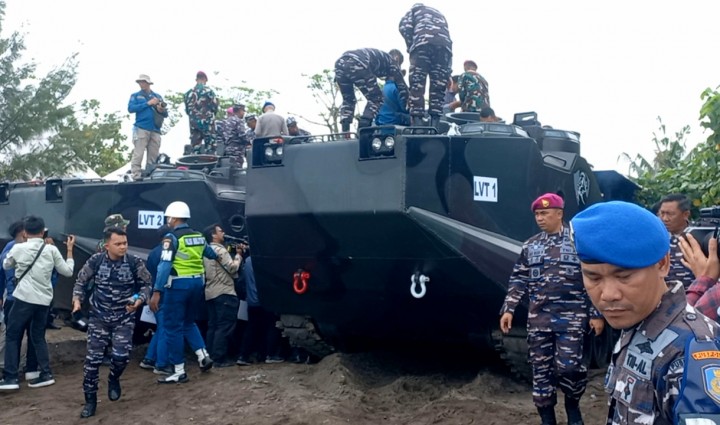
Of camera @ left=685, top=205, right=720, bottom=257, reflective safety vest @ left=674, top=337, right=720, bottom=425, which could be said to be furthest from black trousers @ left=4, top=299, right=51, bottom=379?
reflective safety vest @ left=674, top=337, right=720, bottom=425

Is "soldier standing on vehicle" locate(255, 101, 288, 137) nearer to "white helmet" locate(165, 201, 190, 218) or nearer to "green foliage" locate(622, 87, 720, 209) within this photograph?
"white helmet" locate(165, 201, 190, 218)

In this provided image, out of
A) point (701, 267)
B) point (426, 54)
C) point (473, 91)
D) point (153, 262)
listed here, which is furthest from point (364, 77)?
point (701, 267)

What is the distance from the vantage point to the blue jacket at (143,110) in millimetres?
11320

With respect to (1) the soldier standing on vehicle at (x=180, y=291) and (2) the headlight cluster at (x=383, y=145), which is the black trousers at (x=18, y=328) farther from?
(2) the headlight cluster at (x=383, y=145)

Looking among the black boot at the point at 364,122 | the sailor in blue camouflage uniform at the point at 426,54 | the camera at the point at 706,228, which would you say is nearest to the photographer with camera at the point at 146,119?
the black boot at the point at 364,122

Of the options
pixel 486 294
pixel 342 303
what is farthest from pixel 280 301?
pixel 486 294

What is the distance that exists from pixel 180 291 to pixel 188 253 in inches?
13.5

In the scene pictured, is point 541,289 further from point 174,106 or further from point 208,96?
point 174,106

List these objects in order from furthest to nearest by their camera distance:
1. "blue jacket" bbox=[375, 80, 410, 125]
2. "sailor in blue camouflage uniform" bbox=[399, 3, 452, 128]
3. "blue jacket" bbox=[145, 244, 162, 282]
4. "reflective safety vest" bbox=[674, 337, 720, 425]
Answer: "blue jacket" bbox=[145, 244, 162, 282] → "blue jacket" bbox=[375, 80, 410, 125] → "sailor in blue camouflage uniform" bbox=[399, 3, 452, 128] → "reflective safety vest" bbox=[674, 337, 720, 425]

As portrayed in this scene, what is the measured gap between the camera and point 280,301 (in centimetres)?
790

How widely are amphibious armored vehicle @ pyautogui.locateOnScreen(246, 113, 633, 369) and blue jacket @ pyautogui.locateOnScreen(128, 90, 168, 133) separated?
4275 mm

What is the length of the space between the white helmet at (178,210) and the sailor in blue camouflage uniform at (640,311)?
6.89 meters

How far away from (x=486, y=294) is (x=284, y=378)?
7.07 feet

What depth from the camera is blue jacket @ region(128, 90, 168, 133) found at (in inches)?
446
